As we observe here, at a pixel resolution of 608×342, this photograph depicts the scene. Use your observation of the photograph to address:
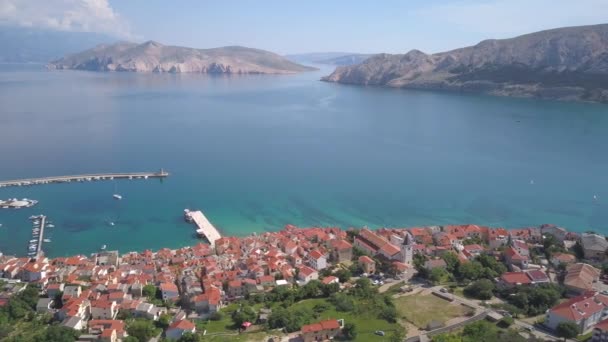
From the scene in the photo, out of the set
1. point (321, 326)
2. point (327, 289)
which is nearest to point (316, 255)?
point (327, 289)

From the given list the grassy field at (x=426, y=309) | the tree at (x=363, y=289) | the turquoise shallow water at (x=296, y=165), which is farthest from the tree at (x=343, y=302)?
the turquoise shallow water at (x=296, y=165)

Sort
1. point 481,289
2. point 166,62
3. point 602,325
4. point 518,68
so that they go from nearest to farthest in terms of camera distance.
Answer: point 602,325, point 481,289, point 518,68, point 166,62

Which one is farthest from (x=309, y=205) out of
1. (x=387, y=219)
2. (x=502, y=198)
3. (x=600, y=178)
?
(x=600, y=178)

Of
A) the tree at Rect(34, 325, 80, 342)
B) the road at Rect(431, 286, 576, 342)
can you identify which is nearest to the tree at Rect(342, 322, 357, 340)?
the road at Rect(431, 286, 576, 342)

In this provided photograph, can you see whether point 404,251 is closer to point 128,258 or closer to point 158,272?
point 158,272

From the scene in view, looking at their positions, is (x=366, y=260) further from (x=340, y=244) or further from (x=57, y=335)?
(x=57, y=335)
